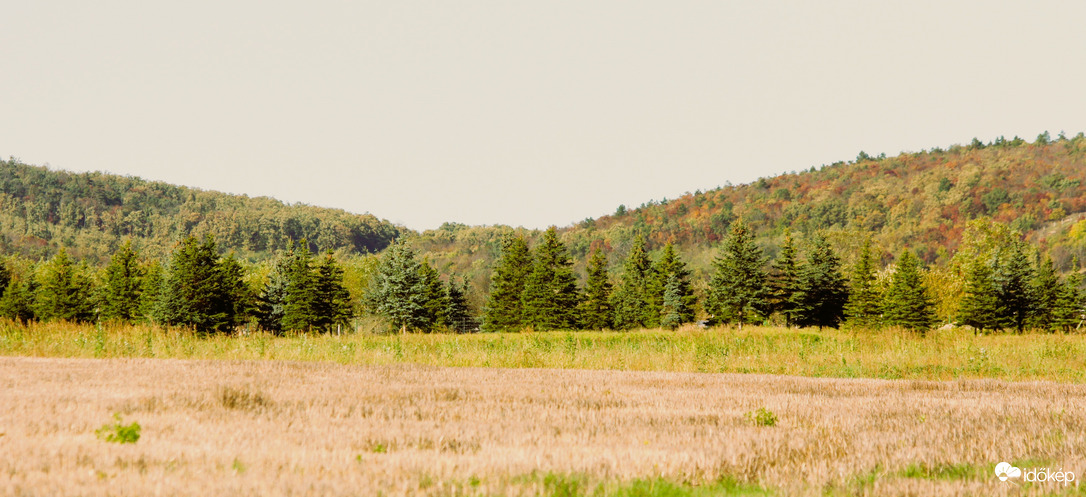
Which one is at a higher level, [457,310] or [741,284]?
[741,284]

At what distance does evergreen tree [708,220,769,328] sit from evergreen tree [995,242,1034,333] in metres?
19.6

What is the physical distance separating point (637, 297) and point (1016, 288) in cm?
3523

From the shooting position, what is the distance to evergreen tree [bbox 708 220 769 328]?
7062cm

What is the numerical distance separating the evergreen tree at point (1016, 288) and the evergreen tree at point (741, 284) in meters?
19.6

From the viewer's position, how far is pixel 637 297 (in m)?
82.0

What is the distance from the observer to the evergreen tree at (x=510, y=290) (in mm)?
78812

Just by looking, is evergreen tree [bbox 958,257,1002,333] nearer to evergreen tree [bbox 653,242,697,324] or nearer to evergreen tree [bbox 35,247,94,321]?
evergreen tree [bbox 653,242,697,324]

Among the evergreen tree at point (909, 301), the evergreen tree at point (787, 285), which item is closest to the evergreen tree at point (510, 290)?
the evergreen tree at point (787, 285)

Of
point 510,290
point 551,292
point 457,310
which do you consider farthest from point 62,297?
point 551,292

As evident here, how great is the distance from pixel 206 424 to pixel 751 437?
4.65 meters

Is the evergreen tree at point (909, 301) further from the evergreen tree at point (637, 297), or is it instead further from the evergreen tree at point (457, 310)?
the evergreen tree at point (457, 310)

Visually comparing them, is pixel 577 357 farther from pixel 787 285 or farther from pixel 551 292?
pixel 787 285

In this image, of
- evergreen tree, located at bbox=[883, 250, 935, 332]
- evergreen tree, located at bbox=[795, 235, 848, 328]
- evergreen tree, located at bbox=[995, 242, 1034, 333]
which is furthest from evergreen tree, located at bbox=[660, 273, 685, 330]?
evergreen tree, located at bbox=[995, 242, 1034, 333]

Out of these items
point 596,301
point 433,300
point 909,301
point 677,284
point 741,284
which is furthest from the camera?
point 433,300
